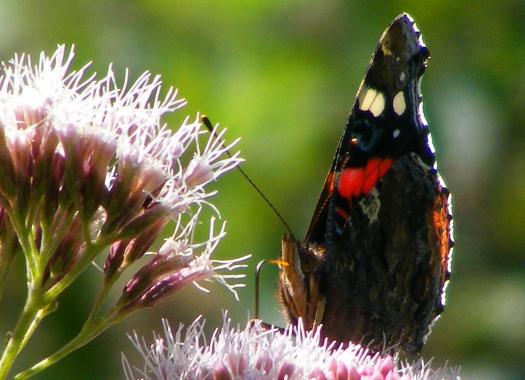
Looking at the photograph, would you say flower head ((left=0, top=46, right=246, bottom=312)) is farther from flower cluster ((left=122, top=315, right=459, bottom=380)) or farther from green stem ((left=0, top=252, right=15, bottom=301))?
flower cluster ((left=122, top=315, right=459, bottom=380))

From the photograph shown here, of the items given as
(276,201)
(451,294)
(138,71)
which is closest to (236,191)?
(276,201)

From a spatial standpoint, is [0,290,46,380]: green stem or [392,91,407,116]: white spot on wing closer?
[0,290,46,380]: green stem

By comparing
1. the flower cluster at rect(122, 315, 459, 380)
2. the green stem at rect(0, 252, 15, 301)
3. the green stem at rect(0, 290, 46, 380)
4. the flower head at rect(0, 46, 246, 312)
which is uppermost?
the flower head at rect(0, 46, 246, 312)

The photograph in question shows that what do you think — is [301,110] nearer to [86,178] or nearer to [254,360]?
[254,360]

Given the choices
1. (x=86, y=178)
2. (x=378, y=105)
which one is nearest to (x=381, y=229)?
(x=378, y=105)

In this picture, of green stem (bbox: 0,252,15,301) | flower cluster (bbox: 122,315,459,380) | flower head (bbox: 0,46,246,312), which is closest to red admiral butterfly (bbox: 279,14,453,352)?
Result: flower cluster (bbox: 122,315,459,380)

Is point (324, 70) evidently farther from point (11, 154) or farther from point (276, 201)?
point (11, 154)

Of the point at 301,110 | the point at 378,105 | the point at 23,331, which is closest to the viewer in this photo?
the point at 23,331
